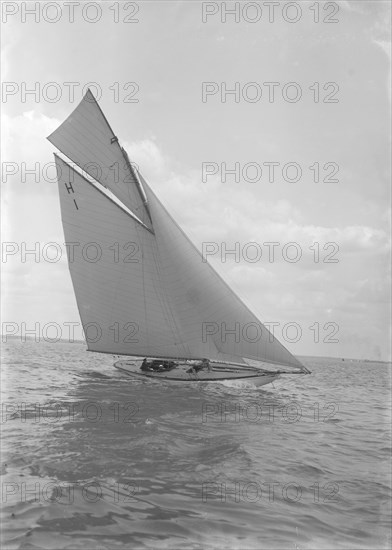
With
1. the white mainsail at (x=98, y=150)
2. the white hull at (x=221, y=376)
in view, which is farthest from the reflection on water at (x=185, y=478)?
the white mainsail at (x=98, y=150)

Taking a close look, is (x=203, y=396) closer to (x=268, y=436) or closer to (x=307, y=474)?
(x=268, y=436)

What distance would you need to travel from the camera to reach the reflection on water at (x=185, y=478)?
710cm

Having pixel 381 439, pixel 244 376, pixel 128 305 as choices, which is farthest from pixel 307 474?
pixel 128 305

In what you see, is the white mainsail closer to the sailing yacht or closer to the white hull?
the sailing yacht

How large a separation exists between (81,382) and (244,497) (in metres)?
19.8

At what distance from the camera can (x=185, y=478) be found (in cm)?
963

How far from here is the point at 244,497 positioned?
883cm

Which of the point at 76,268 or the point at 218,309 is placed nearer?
the point at 218,309

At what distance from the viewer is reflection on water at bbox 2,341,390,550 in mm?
7102

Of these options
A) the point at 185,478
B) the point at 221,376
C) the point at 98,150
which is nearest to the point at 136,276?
the point at 221,376

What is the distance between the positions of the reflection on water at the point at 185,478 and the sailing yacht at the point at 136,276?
20.7 ft

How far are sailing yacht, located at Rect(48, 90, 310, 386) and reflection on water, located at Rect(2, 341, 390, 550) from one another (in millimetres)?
6309

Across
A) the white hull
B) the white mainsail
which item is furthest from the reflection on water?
the white mainsail

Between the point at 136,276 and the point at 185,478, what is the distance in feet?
56.7
